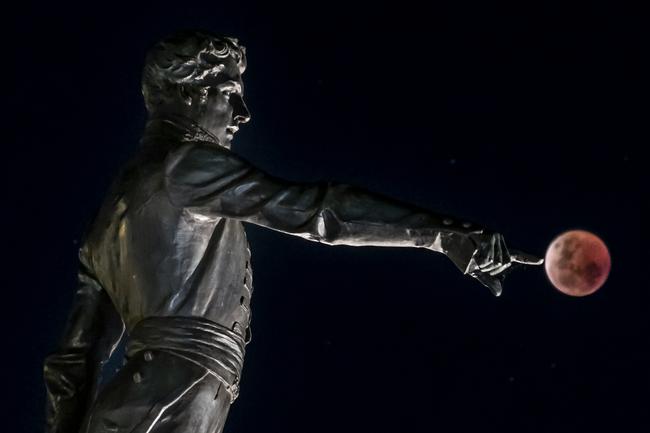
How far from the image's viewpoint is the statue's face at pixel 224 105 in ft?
14.0

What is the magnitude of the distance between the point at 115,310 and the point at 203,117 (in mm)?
Answer: 629

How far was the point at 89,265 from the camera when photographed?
14.1 ft

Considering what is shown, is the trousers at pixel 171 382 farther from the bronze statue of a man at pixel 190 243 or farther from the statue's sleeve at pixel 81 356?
the statue's sleeve at pixel 81 356

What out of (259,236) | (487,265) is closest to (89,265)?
(487,265)

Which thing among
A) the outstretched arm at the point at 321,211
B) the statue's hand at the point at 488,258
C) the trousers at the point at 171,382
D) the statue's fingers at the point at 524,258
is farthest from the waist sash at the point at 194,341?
the statue's fingers at the point at 524,258

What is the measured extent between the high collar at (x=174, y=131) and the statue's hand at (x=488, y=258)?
Answer: 827 mm

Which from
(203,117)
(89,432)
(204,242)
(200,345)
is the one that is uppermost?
(203,117)

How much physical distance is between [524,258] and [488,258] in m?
0.09

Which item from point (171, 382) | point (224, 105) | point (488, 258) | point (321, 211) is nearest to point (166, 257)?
point (171, 382)

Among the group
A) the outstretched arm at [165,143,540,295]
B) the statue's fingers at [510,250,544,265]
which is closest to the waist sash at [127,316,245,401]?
the outstretched arm at [165,143,540,295]

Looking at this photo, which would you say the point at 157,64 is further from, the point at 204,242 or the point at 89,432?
the point at 89,432

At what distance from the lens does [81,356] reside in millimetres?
4293

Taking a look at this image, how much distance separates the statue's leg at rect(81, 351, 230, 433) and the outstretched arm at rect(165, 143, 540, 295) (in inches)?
16.6

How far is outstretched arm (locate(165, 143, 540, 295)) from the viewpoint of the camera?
12.5 feet
